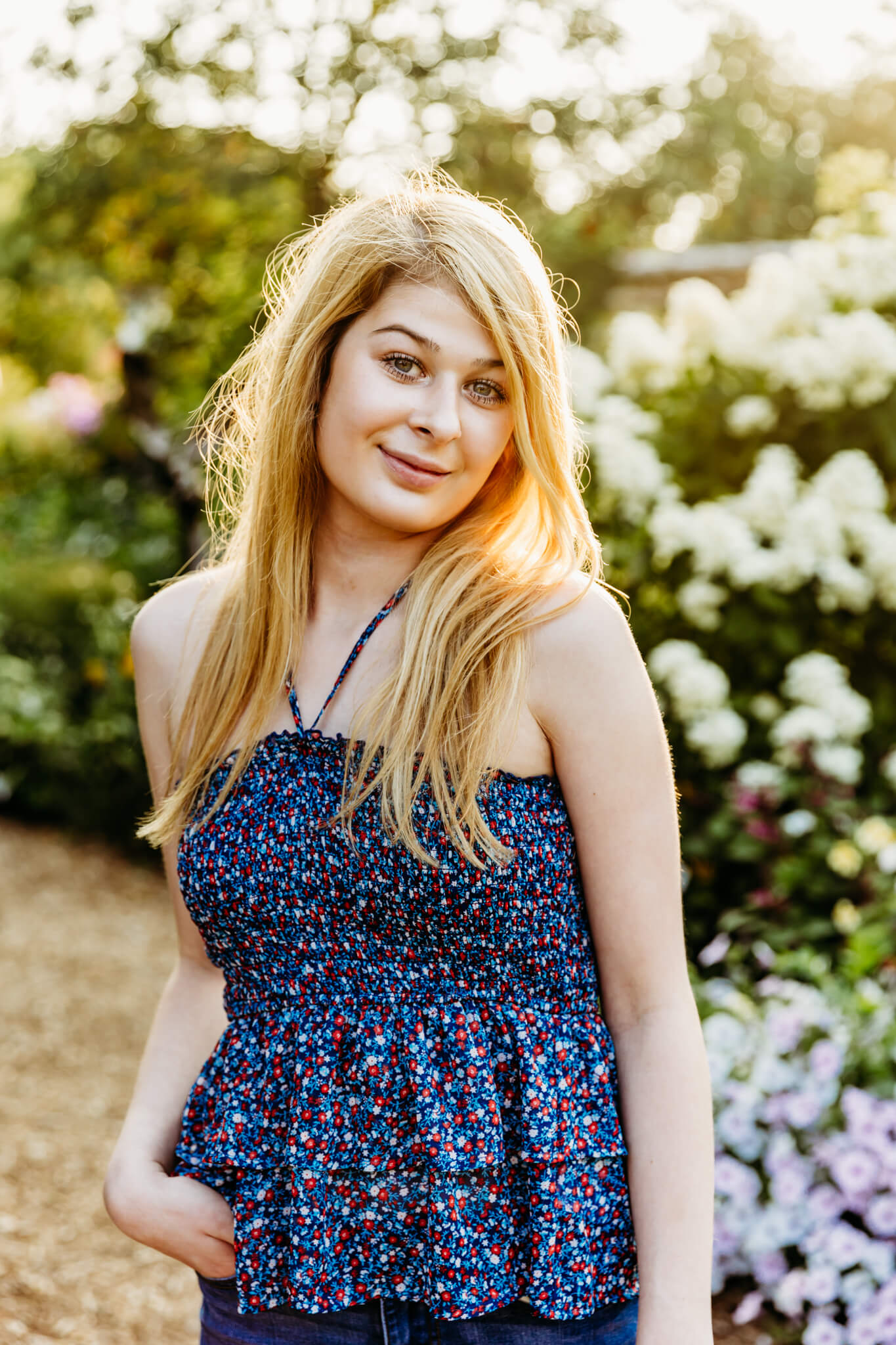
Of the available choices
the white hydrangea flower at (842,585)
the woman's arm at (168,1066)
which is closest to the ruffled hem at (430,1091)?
the woman's arm at (168,1066)

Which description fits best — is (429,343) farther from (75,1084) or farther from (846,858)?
(75,1084)

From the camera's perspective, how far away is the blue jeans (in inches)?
50.1

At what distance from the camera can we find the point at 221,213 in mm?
5477

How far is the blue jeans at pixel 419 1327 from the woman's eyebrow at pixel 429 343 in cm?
101

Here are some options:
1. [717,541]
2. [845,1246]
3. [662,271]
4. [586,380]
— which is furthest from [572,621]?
[662,271]

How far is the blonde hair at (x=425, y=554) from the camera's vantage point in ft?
4.32

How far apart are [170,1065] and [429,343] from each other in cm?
96

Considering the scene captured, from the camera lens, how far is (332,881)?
1.33 m

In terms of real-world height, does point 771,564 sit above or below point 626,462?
below

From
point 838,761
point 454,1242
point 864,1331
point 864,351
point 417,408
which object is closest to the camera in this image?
point 454,1242

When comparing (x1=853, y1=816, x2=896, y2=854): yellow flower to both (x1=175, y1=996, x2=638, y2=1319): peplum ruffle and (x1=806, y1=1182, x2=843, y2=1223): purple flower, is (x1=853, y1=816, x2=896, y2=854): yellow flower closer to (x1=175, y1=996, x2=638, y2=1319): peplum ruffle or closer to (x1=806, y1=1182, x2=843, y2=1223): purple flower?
(x1=806, y1=1182, x2=843, y2=1223): purple flower

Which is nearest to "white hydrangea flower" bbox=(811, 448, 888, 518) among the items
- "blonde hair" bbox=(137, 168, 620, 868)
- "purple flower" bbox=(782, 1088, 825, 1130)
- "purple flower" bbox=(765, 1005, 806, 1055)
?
"purple flower" bbox=(765, 1005, 806, 1055)

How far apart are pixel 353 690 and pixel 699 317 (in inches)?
124

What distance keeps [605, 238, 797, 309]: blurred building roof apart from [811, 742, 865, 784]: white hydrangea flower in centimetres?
561
